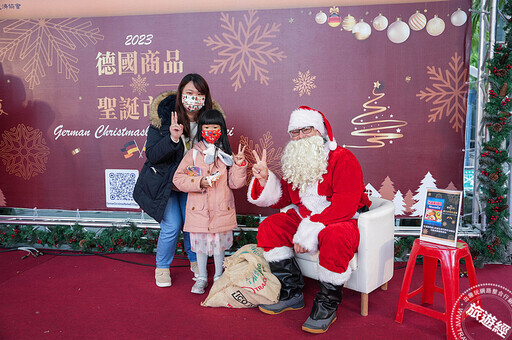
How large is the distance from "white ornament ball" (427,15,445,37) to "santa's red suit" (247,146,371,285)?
1.59 meters

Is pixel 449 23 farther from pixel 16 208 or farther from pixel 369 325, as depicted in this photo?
pixel 16 208

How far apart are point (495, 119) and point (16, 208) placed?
4.82 meters

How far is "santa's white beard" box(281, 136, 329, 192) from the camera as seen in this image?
2576 millimetres

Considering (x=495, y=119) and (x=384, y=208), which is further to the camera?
(x=495, y=119)

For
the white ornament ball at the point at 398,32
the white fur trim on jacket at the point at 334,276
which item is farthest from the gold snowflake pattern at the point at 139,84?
the white fur trim on jacket at the point at 334,276

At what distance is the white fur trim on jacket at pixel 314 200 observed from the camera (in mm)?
2639

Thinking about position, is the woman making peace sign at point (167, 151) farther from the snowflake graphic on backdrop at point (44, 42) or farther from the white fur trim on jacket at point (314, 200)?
the snowflake graphic on backdrop at point (44, 42)

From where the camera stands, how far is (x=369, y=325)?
239cm

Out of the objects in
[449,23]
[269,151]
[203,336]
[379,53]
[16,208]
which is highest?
[449,23]

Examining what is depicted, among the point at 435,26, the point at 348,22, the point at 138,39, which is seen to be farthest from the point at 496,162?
the point at 138,39

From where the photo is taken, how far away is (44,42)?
3.77 meters

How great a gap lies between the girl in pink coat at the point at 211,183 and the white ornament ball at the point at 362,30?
1.57m

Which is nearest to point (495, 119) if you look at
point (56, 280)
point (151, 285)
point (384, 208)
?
point (384, 208)

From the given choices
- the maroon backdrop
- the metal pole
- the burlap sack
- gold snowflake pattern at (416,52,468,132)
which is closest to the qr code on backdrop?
the maroon backdrop
